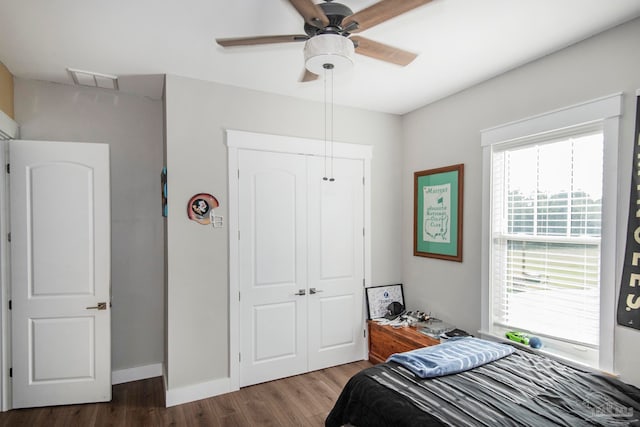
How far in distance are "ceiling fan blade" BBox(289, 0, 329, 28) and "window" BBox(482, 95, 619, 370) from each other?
6.19 feet

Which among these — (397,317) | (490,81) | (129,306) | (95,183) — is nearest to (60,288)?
(129,306)

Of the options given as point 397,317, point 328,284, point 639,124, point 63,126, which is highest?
point 63,126

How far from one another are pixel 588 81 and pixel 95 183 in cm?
376

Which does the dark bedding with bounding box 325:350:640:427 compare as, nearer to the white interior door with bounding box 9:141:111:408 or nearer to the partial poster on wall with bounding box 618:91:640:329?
the partial poster on wall with bounding box 618:91:640:329

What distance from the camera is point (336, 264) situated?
3.63 meters

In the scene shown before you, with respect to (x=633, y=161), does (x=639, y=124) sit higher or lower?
higher

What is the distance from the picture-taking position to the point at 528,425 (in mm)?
1595

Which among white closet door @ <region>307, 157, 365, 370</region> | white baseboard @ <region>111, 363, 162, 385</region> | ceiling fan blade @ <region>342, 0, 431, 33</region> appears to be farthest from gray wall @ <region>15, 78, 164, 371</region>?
ceiling fan blade @ <region>342, 0, 431, 33</region>

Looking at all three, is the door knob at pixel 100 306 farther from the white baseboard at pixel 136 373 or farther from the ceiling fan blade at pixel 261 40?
the ceiling fan blade at pixel 261 40

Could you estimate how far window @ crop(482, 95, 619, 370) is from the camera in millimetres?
2215

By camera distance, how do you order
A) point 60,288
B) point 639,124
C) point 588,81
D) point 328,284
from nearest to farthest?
point 639,124 → point 588,81 → point 60,288 → point 328,284

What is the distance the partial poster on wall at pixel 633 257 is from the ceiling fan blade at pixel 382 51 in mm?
1415

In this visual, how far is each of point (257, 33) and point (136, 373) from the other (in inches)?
127

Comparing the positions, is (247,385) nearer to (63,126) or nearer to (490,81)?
(63,126)
